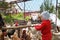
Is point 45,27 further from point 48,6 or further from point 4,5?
point 48,6

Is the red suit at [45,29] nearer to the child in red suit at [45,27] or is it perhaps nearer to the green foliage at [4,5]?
the child in red suit at [45,27]

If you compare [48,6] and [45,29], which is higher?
[48,6]

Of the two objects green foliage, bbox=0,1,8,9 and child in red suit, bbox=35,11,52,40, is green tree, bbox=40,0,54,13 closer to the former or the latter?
green foliage, bbox=0,1,8,9

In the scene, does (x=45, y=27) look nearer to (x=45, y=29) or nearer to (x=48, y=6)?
(x=45, y=29)

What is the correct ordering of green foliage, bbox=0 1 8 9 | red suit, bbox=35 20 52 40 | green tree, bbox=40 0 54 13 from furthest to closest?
green tree, bbox=40 0 54 13, green foliage, bbox=0 1 8 9, red suit, bbox=35 20 52 40

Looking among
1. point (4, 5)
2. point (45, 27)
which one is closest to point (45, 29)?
point (45, 27)

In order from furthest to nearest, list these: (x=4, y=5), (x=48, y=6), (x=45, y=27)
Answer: (x=48, y=6) → (x=4, y=5) → (x=45, y=27)

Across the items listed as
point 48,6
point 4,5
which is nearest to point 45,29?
point 4,5

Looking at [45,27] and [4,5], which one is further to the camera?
[4,5]

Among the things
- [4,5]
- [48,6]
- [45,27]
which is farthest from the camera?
[48,6]

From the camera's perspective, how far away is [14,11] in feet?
7.52

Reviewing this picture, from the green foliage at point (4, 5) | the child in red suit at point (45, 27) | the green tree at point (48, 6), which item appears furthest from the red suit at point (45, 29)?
the green tree at point (48, 6)

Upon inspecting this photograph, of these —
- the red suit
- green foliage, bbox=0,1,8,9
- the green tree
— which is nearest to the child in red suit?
the red suit

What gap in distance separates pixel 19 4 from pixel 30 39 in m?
0.56
